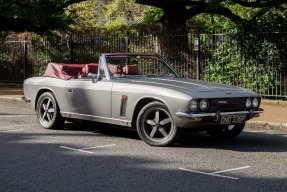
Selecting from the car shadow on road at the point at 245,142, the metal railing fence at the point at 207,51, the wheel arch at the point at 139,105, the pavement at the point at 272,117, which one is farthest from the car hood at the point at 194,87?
the metal railing fence at the point at 207,51

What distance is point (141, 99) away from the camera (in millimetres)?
8469

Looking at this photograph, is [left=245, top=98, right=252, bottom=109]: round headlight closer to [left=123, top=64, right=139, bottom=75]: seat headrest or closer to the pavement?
[left=123, top=64, right=139, bottom=75]: seat headrest

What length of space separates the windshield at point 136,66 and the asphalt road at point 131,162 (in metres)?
1.13

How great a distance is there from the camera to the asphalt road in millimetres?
5906

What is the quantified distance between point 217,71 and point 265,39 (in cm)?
190

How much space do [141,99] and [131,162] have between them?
1556 mm

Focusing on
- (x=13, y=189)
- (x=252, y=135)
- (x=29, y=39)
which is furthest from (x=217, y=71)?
(x=13, y=189)

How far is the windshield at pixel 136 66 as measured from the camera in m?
9.45

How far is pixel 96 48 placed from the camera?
2066cm

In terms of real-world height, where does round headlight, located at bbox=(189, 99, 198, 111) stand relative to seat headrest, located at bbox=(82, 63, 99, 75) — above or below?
below

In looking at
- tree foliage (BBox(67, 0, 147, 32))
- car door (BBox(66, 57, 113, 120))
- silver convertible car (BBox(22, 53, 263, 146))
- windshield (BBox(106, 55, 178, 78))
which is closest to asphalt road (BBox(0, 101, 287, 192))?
silver convertible car (BBox(22, 53, 263, 146))

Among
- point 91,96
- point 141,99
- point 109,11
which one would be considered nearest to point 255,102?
point 141,99

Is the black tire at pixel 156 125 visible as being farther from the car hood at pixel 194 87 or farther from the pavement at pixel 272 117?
the pavement at pixel 272 117

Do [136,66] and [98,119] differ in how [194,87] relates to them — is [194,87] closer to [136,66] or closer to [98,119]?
[136,66]
